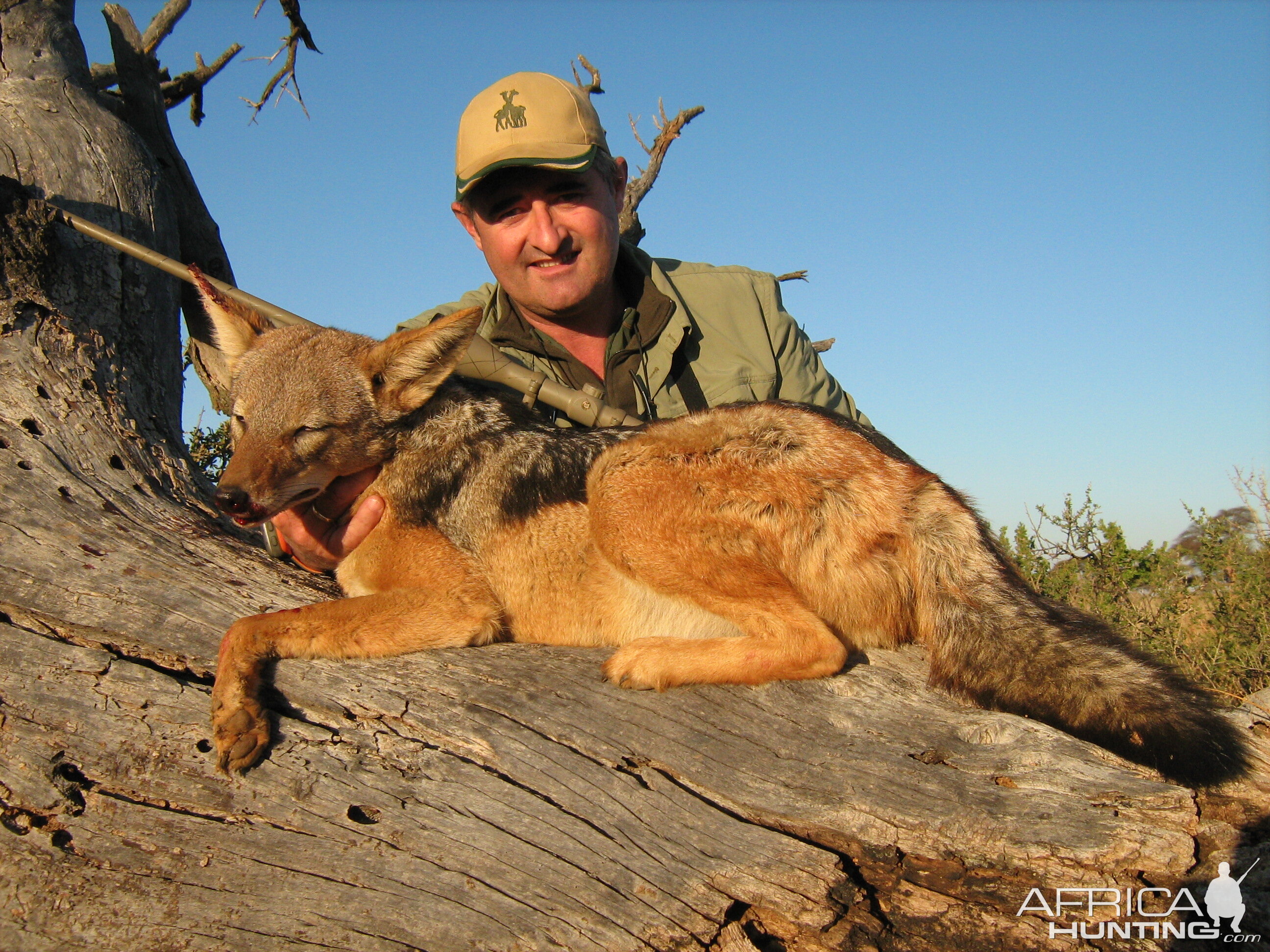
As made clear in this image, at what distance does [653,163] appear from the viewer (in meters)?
12.6

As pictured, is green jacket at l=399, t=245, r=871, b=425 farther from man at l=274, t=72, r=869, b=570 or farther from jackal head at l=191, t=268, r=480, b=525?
jackal head at l=191, t=268, r=480, b=525

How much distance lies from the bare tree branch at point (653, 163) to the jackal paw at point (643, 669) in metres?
9.22

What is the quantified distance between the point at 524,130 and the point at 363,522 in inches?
111

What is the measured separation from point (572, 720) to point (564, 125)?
13.0 feet

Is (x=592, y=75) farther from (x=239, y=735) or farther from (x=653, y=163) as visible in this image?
(x=239, y=735)

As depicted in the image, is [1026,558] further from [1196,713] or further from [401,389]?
[401,389]

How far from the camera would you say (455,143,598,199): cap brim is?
5.24 m

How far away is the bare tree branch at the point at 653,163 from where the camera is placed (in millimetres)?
11898

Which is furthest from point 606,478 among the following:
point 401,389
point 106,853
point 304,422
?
point 106,853

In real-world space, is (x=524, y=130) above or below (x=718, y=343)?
above

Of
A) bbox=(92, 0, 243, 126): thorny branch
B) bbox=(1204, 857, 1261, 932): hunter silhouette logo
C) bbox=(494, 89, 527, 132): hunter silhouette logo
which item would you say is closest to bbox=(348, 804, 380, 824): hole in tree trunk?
bbox=(1204, 857, 1261, 932): hunter silhouette logo

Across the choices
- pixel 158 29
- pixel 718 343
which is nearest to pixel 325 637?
pixel 718 343

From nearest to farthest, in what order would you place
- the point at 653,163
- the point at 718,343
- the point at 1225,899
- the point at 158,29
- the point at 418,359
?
the point at 1225,899 → the point at 418,359 → the point at 718,343 → the point at 158,29 → the point at 653,163

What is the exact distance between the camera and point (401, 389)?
14.0 feet
